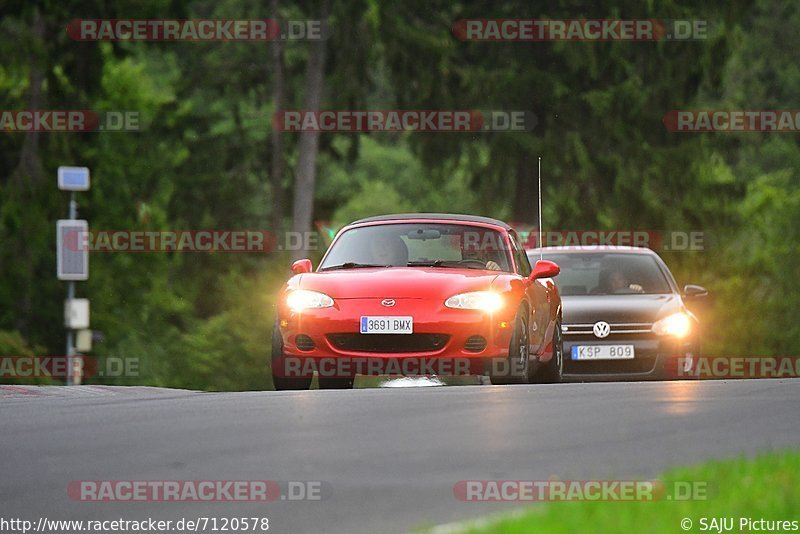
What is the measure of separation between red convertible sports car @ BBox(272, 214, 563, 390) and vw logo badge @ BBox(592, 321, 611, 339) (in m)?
3.28

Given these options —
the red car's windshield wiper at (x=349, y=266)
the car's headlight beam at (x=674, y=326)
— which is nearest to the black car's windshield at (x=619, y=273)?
the car's headlight beam at (x=674, y=326)

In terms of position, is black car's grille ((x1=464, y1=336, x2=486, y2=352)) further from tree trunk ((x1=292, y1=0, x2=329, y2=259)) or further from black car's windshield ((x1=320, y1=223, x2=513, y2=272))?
tree trunk ((x1=292, y1=0, x2=329, y2=259))

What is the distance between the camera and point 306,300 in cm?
1700

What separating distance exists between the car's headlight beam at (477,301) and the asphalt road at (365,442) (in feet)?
4.76

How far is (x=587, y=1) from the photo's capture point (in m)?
46.5

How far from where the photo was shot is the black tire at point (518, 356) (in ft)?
56.6

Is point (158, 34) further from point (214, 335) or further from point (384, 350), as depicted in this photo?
point (384, 350)

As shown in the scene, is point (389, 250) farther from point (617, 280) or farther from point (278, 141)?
point (278, 141)

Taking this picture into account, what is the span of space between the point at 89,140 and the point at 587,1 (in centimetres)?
1209

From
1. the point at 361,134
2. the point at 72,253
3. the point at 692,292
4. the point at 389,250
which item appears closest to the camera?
the point at 389,250

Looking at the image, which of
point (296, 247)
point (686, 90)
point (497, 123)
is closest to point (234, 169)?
point (296, 247)

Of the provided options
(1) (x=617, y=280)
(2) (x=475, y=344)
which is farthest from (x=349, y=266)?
(1) (x=617, y=280)

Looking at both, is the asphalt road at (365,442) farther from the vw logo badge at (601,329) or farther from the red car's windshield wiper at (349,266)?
the vw logo badge at (601,329)

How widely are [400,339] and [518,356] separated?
1236mm
